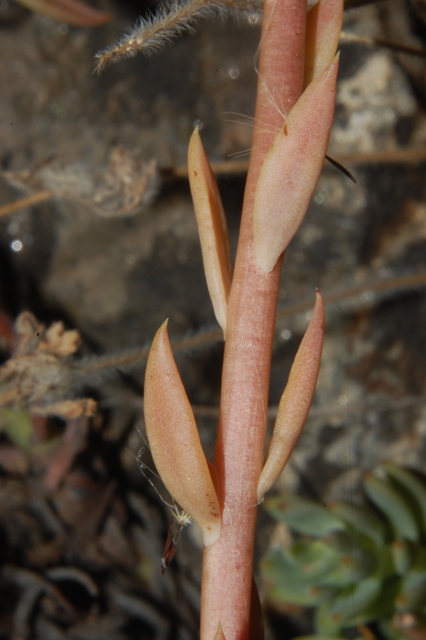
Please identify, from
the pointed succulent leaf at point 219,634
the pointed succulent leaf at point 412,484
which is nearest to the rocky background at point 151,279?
the pointed succulent leaf at point 412,484

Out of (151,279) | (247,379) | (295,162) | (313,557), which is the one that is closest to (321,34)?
(295,162)

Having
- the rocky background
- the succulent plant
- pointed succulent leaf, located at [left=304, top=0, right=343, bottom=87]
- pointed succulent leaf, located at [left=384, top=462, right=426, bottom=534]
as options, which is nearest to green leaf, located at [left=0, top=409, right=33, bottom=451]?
the rocky background

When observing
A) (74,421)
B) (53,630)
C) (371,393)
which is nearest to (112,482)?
(74,421)

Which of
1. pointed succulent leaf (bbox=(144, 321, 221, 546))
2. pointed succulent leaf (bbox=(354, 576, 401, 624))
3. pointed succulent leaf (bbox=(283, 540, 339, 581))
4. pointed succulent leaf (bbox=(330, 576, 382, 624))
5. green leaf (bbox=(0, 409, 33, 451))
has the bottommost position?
pointed succulent leaf (bbox=(354, 576, 401, 624))

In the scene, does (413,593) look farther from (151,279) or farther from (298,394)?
(151,279)

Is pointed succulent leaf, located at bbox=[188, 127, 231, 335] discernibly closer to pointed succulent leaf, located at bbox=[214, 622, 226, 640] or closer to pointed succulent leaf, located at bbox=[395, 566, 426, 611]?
pointed succulent leaf, located at bbox=[214, 622, 226, 640]

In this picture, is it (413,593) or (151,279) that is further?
(151,279)
